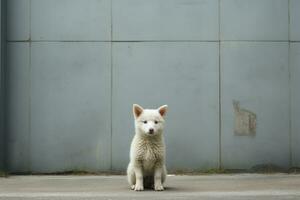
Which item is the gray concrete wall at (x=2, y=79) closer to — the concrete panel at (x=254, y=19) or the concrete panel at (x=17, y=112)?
the concrete panel at (x=17, y=112)

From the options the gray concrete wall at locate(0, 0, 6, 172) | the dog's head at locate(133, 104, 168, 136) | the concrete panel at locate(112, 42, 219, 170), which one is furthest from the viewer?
the concrete panel at locate(112, 42, 219, 170)

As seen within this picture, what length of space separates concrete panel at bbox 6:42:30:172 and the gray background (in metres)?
0.02

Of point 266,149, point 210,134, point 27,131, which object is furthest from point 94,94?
point 266,149

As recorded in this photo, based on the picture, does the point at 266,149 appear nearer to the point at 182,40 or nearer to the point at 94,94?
the point at 182,40

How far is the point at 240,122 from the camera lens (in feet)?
44.4

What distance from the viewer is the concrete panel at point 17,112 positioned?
532 inches

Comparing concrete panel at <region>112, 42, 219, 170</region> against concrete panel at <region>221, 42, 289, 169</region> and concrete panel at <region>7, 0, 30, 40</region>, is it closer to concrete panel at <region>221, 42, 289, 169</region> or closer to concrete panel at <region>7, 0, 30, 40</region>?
concrete panel at <region>221, 42, 289, 169</region>

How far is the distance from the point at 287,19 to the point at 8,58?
6.01 meters

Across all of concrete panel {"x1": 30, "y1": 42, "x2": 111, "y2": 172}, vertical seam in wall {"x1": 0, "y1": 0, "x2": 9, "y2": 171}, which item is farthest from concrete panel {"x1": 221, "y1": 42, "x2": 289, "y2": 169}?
vertical seam in wall {"x1": 0, "y1": 0, "x2": 9, "y2": 171}

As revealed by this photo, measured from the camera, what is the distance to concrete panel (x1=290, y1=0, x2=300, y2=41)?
44.6ft

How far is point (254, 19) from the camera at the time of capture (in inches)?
536

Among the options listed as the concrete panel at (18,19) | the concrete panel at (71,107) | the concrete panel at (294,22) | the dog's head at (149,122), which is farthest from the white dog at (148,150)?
the concrete panel at (294,22)

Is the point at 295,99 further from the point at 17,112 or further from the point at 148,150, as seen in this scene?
the point at 17,112

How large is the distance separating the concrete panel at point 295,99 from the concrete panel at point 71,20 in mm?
3983
